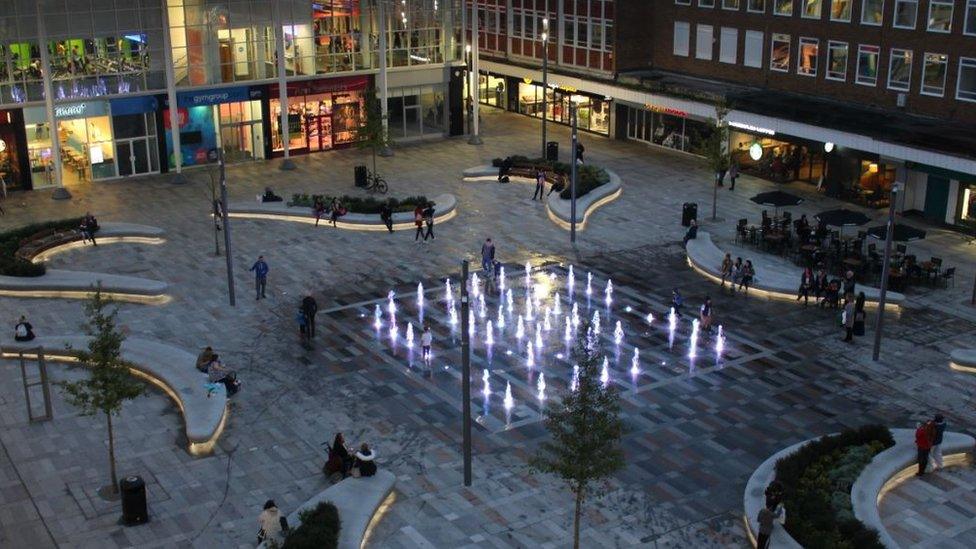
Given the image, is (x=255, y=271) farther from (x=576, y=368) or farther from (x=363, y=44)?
(x=363, y=44)

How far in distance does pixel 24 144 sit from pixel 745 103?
34785mm

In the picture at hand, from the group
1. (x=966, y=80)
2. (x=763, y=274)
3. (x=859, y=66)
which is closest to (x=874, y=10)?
(x=859, y=66)

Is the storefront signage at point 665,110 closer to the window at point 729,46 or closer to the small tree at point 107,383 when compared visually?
the window at point 729,46

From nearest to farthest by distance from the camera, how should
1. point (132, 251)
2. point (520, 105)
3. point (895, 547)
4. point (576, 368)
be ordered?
point (895, 547), point (576, 368), point (132, 251), point (520, 105)

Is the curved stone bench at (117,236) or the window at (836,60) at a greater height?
the window at (836,60)

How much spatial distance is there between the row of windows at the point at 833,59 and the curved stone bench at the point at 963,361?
18777 millimetres

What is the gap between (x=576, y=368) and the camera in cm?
3419

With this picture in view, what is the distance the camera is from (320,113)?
62969 mm

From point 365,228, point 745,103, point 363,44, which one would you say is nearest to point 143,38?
point 363,44

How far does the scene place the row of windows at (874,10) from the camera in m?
48.8

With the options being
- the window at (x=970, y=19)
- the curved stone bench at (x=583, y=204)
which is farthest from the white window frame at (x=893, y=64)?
the curved stone bench at (x=583, y=204)

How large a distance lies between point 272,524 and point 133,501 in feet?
11.7

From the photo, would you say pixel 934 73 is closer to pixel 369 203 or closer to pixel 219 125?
pixel 369 203

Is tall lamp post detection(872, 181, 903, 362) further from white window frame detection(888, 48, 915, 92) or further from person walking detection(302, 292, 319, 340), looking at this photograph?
white window frame detection(888, 48, 915, 92)
